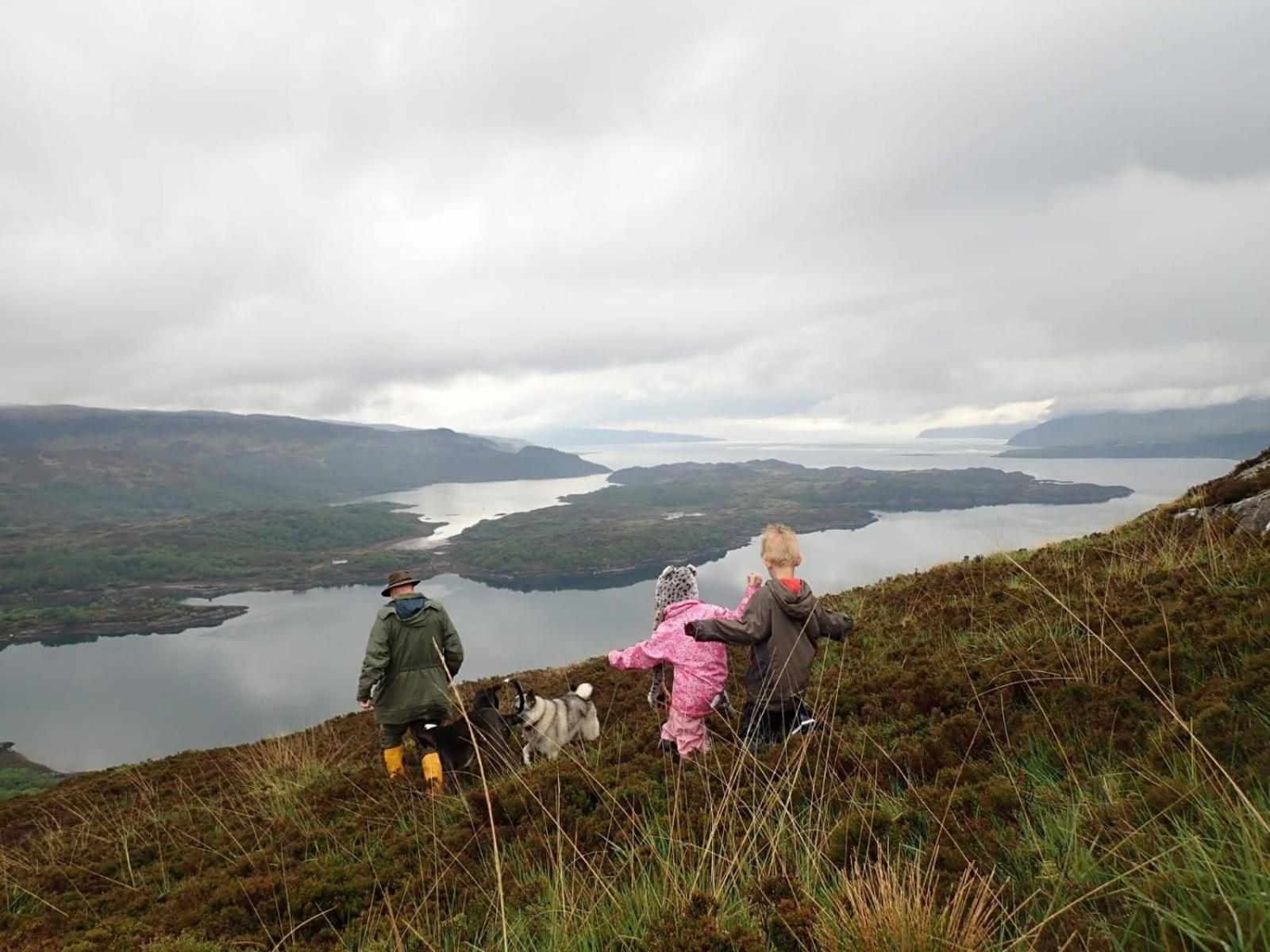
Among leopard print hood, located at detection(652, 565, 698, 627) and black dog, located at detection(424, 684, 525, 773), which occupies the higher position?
leopard print hood, located at detection(652, 565, 698, 627)

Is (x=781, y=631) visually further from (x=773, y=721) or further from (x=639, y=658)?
(x=639, y=658)

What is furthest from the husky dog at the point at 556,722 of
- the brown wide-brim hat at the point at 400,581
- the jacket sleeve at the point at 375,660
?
the brown wide-brim hat at the point at 400,581

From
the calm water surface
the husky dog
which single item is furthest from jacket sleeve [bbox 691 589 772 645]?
the calm water surface

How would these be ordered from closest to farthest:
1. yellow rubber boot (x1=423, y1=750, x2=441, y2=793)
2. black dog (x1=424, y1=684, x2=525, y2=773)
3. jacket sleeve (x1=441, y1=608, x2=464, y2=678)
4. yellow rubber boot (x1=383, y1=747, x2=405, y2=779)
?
yellow rubber boot (x1=423, y1=750, x2=441, y2=793), black dog (x1=424, y1=684, x2=525, y2=773), yellow rubber boot (x1=383, y1=747, x2=405, y2=779), jacket sleeve (x1=441, y1=608, x2=464, y2=678)

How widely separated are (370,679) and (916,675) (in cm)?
579

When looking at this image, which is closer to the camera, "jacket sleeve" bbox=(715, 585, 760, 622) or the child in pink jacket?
"jacket sleeve" bbox=(715, 585, 760, 622)

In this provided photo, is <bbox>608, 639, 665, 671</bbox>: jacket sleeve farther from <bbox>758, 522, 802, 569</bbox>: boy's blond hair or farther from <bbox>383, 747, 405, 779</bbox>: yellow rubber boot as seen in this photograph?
<bbox>383, 747, 405, 779</bbox>: yellow rubber boot

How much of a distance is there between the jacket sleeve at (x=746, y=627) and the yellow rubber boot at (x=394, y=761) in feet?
13.4

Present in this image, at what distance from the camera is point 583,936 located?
7.86 ft

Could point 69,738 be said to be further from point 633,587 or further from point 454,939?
point 454,939

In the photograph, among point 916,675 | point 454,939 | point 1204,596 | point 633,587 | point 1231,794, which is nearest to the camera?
point 1231,794

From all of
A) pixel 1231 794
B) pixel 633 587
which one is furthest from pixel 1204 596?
pixel 633 587

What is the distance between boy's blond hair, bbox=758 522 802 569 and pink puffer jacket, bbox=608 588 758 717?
40 cm

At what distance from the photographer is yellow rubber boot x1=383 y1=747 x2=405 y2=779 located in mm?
6721
